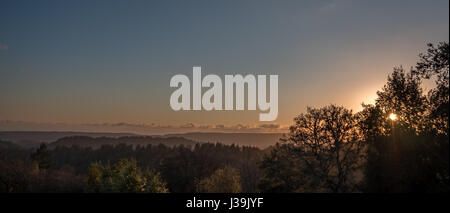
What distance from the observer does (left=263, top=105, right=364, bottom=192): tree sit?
25281 millimetres

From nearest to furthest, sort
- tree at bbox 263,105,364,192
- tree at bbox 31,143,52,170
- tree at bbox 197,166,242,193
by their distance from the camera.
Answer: tree at bbox 263,105,364,192 → tree at bbox 197,166,242,193 → tree at bbox 31,143,52,170

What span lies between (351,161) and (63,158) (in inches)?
6561

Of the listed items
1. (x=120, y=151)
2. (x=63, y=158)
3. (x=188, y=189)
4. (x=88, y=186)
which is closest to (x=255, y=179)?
(x=188, y=189)

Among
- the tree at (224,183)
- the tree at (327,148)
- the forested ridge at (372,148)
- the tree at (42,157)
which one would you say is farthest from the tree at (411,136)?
the tree at (42,157)

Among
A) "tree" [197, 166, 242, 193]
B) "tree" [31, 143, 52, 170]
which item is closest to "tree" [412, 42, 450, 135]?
"tree" [197, 166, 242, 193]

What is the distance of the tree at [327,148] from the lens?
995 inches

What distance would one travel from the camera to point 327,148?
85.6 feet

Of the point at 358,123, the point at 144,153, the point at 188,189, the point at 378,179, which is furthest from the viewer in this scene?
the point at 144,153

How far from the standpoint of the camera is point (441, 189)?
47.7 ft

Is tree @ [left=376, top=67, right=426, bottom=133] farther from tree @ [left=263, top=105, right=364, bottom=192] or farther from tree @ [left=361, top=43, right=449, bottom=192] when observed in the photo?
tree @ [left=263, top=105, right=364, bottom=192]

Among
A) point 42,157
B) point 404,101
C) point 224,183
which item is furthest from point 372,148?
point 42,157

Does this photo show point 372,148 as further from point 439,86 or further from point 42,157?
point 42,157
